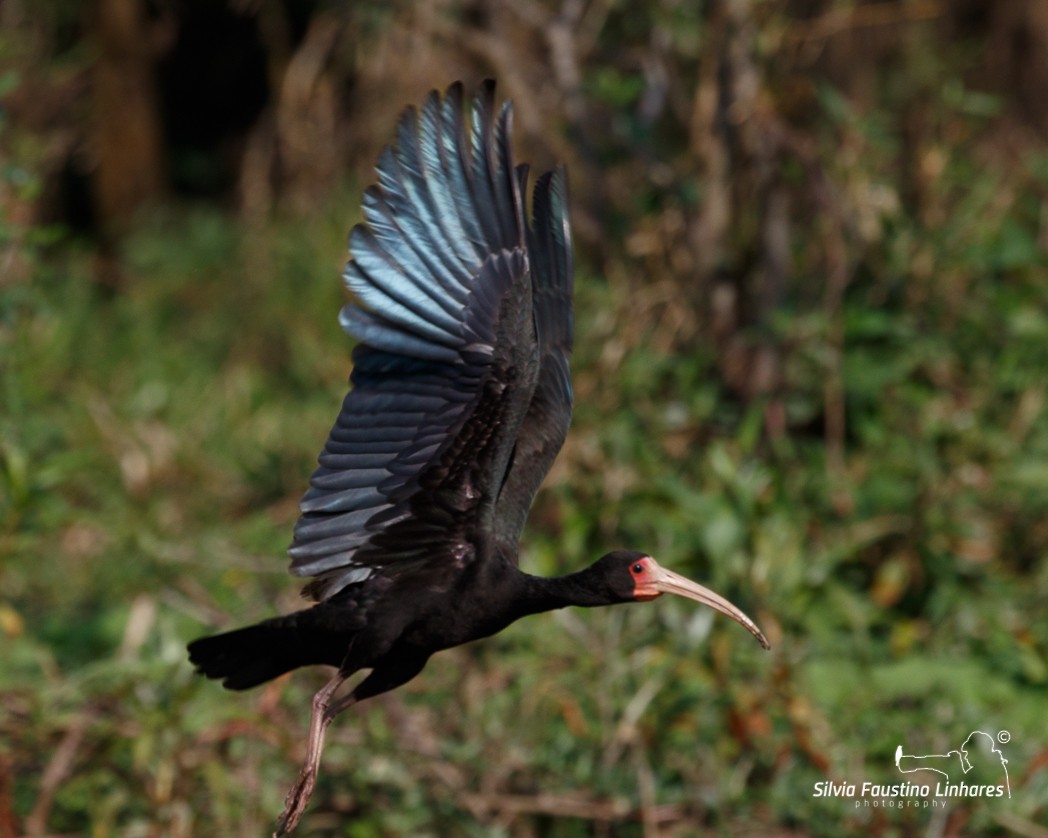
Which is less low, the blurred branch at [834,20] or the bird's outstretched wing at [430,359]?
the blurred branch at [834,20]

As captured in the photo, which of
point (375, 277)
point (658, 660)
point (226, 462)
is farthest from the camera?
point (226, 462)

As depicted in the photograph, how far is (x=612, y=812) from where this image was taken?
566cm

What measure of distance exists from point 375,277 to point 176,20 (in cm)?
1043

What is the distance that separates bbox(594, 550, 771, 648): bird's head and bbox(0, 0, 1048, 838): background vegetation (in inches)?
45.4

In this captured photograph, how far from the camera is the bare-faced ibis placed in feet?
14.7

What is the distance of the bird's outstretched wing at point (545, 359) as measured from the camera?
4793mm

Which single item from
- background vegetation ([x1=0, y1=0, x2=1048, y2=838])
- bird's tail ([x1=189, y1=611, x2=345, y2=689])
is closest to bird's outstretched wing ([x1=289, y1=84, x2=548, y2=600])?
bird's tail ([x1=189, y1=611, x2=345, y2=689])

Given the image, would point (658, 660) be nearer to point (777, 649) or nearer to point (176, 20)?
point (777, 649)

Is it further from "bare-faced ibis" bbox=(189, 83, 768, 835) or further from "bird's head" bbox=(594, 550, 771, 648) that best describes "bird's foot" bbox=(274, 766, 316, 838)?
"bird's head" bbox=(594, 550, 771, 648)

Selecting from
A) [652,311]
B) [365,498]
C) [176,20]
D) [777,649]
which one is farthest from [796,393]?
[176,20]

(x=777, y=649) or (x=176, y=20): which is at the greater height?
(x=176, y=20)

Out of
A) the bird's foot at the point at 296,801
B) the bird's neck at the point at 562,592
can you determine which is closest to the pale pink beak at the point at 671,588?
the bird's neck at the point at 562,592

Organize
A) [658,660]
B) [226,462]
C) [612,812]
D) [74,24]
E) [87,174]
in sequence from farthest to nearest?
1. [87,174]
2. [74,24]
3. [226,462]
4. [658,660]
5. [612,812]

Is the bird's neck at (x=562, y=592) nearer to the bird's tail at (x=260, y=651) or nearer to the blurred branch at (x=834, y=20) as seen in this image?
the bird's tail at (x=260, y=651)
